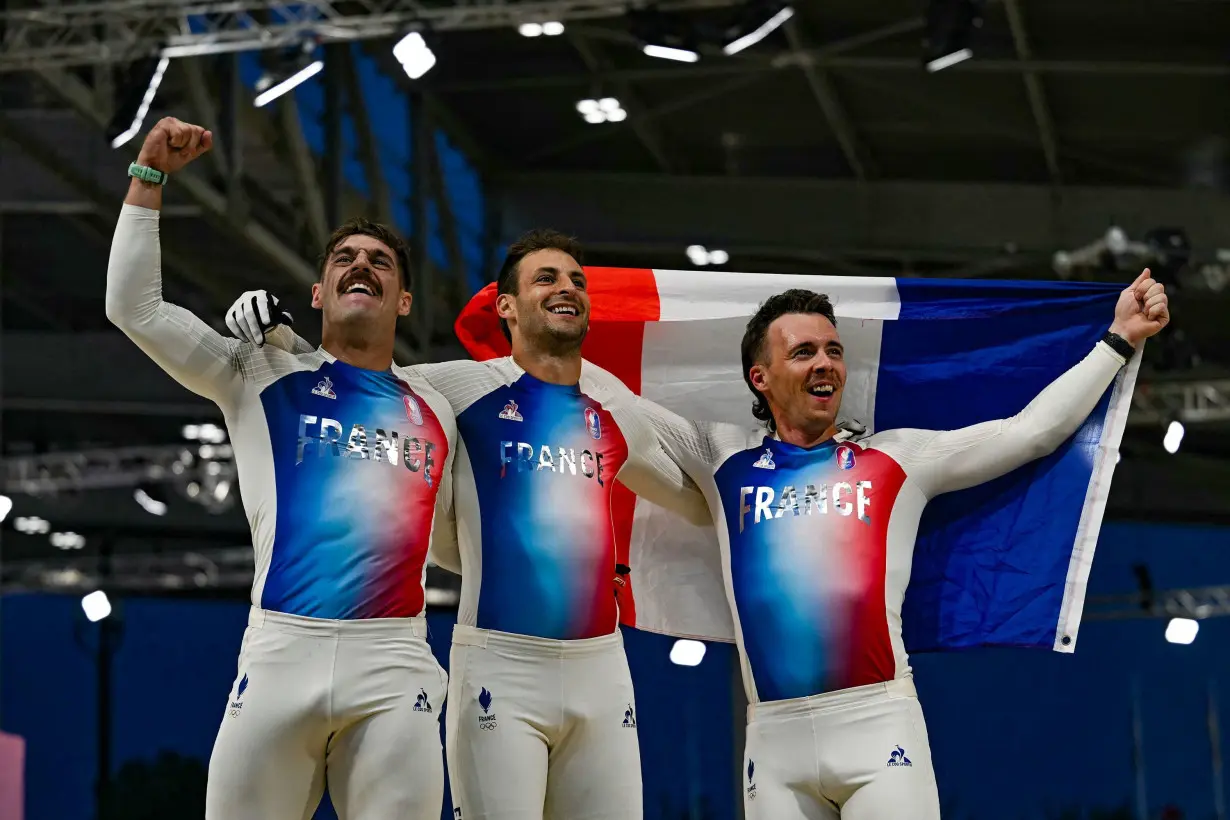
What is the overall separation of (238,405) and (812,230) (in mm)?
11002

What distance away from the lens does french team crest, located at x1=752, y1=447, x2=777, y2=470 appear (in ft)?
18.2

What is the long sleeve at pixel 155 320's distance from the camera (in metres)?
4.71

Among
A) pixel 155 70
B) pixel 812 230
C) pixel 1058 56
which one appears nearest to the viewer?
pixel 155 70

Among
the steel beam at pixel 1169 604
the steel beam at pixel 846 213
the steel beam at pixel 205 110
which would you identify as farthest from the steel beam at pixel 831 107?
the steel beam at pixel 1169 604

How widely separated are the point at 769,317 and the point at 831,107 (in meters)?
8.55

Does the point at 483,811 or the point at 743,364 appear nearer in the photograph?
the point at 483,811

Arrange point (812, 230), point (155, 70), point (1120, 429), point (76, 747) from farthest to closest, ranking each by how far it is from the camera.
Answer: point (76, 747) < point (812, 230) < point (155, 70) < point (1120, 429)

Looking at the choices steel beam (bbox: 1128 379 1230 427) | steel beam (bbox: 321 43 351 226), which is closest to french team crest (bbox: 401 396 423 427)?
steel beam (bbox: 321 43 351 226)

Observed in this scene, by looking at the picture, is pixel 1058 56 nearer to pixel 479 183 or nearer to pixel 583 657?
pixel 479 183

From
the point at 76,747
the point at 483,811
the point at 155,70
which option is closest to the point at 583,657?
the point at 483,811

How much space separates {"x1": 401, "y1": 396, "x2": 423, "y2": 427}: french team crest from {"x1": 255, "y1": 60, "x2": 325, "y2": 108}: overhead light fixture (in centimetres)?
632

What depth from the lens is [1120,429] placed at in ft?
19.2

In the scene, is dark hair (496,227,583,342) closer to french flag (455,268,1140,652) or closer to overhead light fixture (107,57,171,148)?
french flag (455,268,1140,652)

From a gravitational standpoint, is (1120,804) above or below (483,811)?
below
